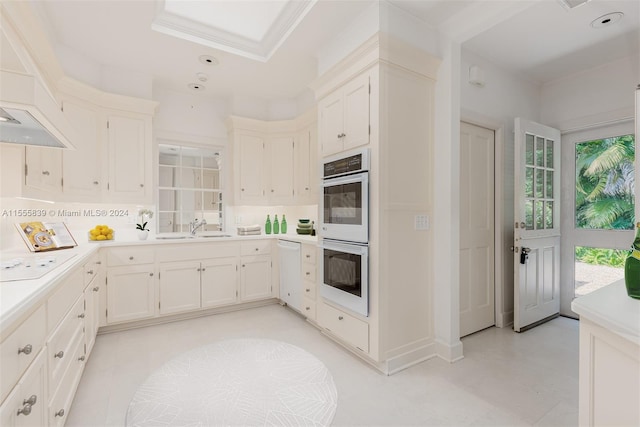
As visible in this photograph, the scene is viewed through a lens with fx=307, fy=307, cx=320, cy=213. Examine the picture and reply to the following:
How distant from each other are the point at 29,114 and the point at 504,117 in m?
3.71

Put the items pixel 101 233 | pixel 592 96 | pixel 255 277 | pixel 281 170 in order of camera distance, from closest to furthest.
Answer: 1. pixel 592 96
2. pixel 101 233
3. pixel 255 277
4. pixel 281 170

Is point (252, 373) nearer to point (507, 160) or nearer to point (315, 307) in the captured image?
point (315, 307)

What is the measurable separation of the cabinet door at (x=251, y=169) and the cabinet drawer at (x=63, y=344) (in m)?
2.33

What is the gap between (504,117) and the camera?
317 cm

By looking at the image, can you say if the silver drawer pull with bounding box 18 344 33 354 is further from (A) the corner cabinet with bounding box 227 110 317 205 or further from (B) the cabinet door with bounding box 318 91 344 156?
(A) the corner cabinet with bounding box 227 110 317 205

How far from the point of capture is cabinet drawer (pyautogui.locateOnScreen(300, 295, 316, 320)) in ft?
10.2

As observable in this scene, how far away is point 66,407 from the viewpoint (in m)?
1.65

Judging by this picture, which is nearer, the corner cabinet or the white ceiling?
the white ceiling

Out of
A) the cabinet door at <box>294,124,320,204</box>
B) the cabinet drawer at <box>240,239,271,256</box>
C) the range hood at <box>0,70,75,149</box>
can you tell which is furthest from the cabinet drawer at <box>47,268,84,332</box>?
the cabinet door at <box>294,124,320,204</box>

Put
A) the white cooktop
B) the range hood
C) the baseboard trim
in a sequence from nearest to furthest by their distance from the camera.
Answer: the range hood
the white cooktop
the baseboard trim

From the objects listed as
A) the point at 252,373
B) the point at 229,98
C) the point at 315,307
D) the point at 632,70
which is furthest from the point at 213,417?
the point at 632,70

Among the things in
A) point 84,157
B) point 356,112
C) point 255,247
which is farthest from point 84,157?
point 356,112

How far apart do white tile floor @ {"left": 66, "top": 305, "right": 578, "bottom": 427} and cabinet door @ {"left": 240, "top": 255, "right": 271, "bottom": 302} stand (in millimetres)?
563

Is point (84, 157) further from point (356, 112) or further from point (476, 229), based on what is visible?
point (476, 229)
